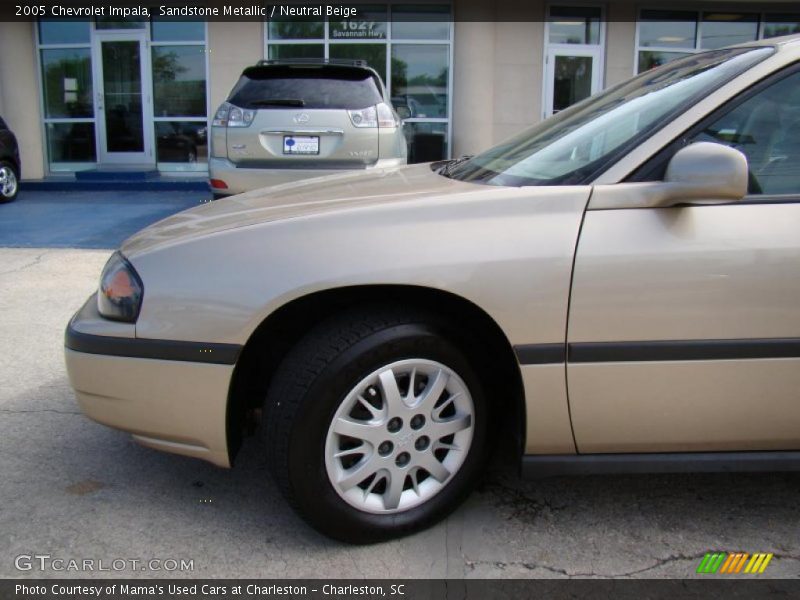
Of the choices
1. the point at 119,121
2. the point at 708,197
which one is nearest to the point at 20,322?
the point at 708,197

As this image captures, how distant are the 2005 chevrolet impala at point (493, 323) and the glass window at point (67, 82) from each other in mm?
12071

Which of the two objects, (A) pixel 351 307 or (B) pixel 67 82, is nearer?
(A) pixel 351 307

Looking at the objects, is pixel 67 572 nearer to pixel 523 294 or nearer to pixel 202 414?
pixel 202 414

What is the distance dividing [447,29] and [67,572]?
462 inches

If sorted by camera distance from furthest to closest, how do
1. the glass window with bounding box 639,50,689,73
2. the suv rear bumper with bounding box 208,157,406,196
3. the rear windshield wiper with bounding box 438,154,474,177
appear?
the glass window with bounding box 639,50,689,73
the suv rear bumper with bounding box 208,157,406,196
the rear windshield wiper with bounding box 438,154,474,177

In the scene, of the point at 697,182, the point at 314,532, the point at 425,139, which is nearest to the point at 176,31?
the point at 425,139

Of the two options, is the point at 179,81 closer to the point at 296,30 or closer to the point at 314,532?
the point at 296,30

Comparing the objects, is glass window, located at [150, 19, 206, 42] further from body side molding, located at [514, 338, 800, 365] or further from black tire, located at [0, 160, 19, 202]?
body side molding, located at [514, 338, 800, 365]

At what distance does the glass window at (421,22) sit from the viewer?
1242 cm

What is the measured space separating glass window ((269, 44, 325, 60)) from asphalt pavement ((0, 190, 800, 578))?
34.3 feet

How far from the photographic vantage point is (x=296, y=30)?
12586 millimetres

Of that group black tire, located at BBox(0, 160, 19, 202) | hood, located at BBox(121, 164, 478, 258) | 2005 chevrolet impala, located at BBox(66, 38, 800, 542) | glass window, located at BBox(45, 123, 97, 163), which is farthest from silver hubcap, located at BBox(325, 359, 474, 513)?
glass window, located at BBox(45, 123, 97, 163)

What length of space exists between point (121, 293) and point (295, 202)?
690 millimetres

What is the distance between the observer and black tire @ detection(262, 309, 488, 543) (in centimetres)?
226
